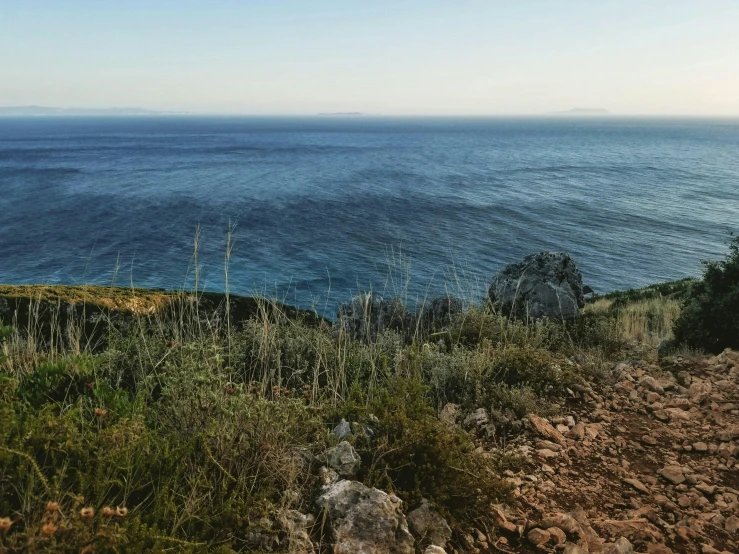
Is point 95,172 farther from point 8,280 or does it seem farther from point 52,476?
point 52,476

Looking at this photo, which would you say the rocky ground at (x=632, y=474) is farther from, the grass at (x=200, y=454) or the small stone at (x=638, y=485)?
the grass at (x=200, y=454)

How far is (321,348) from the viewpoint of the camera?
6371mm

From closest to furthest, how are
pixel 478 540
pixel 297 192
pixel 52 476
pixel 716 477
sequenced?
pixel 52 476, pixel 478 540, pixel 716 477, pixel 297 192

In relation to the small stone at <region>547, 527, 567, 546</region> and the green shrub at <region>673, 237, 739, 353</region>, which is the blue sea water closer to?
the green shrub at <region>673, 237, 739, 353</region>

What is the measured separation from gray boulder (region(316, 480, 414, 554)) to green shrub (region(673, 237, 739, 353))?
6855 millimetres

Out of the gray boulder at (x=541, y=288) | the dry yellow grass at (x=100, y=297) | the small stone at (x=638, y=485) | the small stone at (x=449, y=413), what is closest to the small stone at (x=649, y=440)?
the small stone at (x=638, y=485)

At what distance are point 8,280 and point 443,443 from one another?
29.3 m

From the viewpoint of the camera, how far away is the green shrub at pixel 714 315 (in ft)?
26.9

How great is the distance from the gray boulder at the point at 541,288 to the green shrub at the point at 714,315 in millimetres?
1977

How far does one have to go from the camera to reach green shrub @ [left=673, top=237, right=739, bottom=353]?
323 inches

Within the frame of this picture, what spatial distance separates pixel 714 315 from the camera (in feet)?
27.6

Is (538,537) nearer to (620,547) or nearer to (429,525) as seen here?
(620,547)

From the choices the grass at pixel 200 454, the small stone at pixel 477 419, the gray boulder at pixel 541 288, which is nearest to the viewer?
the grass at pixel 200 454

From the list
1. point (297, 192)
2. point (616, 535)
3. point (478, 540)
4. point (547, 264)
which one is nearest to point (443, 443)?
point (478, 540)
